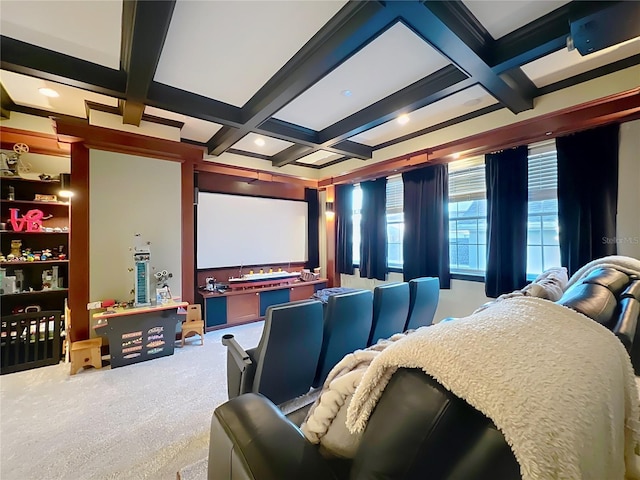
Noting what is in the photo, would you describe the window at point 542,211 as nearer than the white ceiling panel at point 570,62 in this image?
No

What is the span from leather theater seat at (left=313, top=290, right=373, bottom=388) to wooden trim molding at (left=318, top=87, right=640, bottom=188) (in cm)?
245

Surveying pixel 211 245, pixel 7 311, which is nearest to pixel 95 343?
pixel 7 311

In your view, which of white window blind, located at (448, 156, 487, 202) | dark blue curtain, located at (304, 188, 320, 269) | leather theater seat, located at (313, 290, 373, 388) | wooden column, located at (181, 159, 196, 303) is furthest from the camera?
dark blue curtain, located at (304, 188, 320, 269)

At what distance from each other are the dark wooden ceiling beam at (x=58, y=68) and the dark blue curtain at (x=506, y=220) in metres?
4.08

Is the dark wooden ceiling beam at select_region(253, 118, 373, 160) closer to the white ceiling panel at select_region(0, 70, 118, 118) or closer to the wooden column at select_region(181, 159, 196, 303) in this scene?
the wooden column at select_region(181, 159, 196, 303)

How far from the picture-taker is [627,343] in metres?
1.04

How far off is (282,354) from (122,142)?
3.21m

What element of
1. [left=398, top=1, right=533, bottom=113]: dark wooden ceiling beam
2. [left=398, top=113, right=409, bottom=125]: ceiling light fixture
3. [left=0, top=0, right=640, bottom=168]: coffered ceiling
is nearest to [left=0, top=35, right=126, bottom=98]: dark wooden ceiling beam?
[left=0, top=0, right=640, bottom=168]: coffered ceiling

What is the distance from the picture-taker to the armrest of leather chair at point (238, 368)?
1.81 m

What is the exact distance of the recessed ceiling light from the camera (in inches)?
110

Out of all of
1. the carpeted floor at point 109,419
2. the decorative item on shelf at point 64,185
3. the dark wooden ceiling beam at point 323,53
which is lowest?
the carpeted floor at point 109,419

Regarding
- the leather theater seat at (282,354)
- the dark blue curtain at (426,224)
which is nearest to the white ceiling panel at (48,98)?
the leather theater seat at (282,354)

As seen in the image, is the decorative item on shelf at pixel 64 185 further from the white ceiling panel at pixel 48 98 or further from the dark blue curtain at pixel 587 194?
the dark blue curtain at pixel 587 194

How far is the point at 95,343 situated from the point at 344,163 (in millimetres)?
4549
